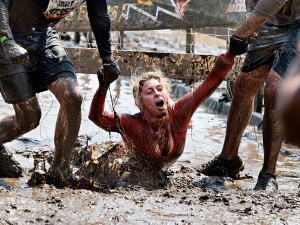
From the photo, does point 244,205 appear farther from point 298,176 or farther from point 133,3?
point 133,3

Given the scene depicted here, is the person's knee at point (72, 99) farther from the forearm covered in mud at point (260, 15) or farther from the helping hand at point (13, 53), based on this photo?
the forearm covered in mud at point (260, 15)

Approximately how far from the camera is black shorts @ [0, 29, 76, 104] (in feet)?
18.3

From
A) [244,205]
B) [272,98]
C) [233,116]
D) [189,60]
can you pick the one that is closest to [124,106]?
[189,60]

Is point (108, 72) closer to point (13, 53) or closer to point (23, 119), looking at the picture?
point (23, 119)

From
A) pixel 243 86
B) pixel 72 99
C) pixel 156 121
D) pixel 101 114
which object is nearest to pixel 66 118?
pixel 72 99

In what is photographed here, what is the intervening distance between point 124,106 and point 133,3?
4.69 feet

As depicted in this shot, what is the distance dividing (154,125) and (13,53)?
67.1 inches

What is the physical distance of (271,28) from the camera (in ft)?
20.5

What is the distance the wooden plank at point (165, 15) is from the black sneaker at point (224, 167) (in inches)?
143

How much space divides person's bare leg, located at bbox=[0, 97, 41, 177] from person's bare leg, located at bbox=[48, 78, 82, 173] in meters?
0.19

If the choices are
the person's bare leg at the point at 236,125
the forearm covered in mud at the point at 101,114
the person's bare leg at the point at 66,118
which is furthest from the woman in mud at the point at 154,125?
the person's bare leg at the point at 66,118

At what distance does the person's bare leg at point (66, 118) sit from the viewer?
5.57 m

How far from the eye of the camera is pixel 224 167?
663cm

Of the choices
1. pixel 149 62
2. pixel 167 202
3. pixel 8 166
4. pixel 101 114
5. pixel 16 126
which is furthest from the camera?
pixel 149 62
